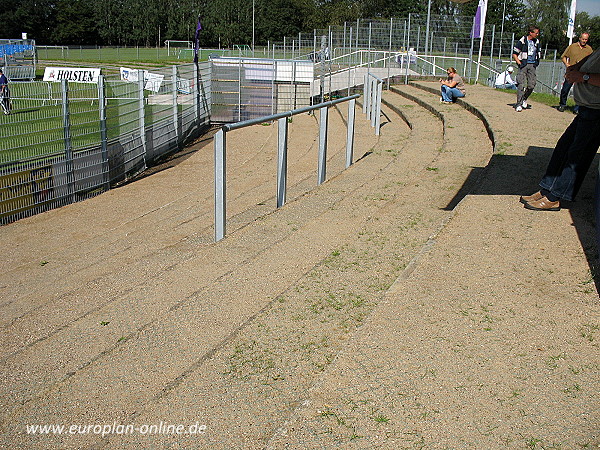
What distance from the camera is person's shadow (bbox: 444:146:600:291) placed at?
17.7ft

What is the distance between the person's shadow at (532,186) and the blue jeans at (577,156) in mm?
210

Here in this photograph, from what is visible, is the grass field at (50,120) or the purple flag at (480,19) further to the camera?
the purple flag at (480,19)

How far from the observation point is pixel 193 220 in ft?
29.6

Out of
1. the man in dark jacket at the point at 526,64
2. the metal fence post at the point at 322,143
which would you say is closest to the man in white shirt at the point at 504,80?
the man in dark jacket at the point at 526,64

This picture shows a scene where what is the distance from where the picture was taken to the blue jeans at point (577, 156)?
5.98 meters

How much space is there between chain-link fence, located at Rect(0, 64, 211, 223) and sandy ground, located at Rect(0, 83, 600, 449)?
2158 millimetres

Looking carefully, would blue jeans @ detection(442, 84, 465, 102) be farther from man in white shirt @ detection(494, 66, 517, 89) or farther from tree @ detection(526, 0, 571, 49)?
tree @ detection(526, 0, 571, 49)

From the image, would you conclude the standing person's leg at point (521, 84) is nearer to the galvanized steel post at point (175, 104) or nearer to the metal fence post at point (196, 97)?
the galvanized steel post at point (175, 104)

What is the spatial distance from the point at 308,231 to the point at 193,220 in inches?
114

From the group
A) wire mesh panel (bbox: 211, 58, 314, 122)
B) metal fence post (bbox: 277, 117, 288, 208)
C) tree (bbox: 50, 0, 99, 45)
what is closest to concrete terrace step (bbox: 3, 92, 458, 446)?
metal fence post (bbox: 277, 117, 288, 208)

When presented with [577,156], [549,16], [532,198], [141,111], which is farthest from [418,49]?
[549,16]

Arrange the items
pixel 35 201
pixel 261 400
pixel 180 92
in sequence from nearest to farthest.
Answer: pixel 261 400 < pixel 35 201 < pixel 180 92

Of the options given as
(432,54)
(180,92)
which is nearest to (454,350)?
(180,92)

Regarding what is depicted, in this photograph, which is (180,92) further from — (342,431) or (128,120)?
(342,431)
